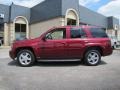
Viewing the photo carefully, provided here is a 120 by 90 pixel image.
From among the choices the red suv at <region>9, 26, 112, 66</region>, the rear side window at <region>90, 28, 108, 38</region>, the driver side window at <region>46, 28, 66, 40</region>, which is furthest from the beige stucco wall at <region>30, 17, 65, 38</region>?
the red suv at <region>9, 26, 112, 66</region>

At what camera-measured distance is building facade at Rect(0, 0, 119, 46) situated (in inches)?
1144

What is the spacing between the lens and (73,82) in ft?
20.8

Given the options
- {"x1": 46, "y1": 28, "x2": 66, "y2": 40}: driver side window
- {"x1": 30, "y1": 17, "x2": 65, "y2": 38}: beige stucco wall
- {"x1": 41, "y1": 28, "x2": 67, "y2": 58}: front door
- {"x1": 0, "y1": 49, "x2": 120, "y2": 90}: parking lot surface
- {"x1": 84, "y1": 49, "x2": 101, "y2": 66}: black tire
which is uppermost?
{"x1": 30, "y1": 17, "x2": 65, "y2": 38}: beige stucco wall

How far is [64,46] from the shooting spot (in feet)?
30.3

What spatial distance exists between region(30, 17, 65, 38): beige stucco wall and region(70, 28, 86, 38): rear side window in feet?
61.5

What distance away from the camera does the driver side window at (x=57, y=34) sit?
9.41 meters

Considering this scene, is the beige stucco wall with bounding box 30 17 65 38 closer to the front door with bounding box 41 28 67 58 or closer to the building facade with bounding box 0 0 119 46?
the building facade with bounding box 0 0 119 46

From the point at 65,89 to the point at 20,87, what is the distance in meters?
1.30

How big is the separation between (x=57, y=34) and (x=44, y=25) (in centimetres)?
2269

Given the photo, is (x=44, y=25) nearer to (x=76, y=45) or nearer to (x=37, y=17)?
(x=37, y=17)

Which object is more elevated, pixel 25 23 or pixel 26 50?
pixel 25 23

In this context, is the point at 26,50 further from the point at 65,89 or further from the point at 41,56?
the point at 65,89

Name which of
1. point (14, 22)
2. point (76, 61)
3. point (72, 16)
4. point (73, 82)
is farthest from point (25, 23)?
point (73, 82)

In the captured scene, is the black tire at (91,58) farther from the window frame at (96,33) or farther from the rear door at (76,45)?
the window frame at (96,33)
